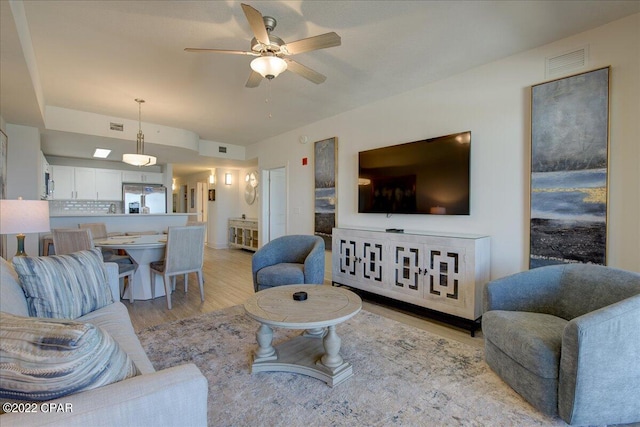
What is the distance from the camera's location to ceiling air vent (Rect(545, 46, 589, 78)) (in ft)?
7.82

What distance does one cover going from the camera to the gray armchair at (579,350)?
4.73 feet

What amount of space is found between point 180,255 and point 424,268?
2.77m

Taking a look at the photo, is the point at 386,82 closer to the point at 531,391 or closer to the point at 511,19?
the point at 511,19

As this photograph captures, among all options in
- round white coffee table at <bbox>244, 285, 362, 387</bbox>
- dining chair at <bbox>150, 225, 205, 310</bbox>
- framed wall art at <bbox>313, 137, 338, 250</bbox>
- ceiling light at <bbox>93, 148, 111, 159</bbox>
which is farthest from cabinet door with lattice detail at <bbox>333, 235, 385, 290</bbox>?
ceiling light at <bbox>93, 148, 111, 159</bbox>

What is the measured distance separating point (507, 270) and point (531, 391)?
1.37 metres

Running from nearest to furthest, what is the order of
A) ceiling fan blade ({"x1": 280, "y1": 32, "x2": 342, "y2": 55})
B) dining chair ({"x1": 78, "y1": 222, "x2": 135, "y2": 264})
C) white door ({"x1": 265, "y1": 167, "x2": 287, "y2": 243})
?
ceiling fan blade ({"x1": 280, "y1": 32, "x2": 342, "y2": 55})
dining chair ({"x1": 78, "y1": 222, "x2": 135, "y2": 264})
white door ({"x1": 265, "y1": 167, "x2": 287, "y2": 243})

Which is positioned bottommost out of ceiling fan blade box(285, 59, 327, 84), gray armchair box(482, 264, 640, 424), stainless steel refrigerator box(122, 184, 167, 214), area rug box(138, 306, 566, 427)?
area rug box(138, 306, 566, 427)

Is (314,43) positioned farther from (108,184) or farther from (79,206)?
(79,206)

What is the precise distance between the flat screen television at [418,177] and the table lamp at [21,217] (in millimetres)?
3308

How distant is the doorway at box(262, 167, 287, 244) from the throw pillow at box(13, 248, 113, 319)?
13.8 feet

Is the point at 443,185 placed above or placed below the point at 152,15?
below

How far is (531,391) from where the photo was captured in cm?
164

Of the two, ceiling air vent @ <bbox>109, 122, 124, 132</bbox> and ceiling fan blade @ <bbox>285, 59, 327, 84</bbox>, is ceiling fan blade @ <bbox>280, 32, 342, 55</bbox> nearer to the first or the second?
ceiling fan blade @ <bbox>285, 59, 327, 84</bbox>

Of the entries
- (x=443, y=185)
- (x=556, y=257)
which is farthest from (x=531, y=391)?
(x=443, y=185)
